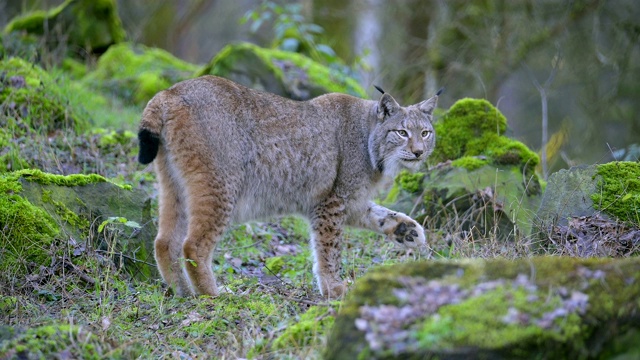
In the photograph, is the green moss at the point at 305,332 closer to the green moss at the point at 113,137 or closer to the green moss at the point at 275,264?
the green moss at the point at 275,264

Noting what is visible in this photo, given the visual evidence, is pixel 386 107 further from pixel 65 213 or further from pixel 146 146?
pixel 65 213

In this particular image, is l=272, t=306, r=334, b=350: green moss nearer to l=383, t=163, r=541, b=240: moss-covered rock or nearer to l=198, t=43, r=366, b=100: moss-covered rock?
l=383, t=163, r=541, b=240: moss-covered rock

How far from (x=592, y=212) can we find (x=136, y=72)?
28.7ft

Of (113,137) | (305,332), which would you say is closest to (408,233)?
(305,332)

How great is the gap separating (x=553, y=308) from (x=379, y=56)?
43.0 ft

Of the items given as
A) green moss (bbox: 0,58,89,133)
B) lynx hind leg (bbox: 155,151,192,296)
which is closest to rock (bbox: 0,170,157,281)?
lynx hind leg (bbox: 155,151,192,296)

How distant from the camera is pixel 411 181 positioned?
305 inches

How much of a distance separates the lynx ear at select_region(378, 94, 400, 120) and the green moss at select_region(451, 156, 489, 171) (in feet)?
4.26

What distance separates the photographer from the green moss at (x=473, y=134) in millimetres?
7699

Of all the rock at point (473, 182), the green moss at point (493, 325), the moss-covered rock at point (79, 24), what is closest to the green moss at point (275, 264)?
the rock at point (473, 182)

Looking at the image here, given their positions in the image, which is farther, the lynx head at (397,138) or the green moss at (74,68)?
the green moss at (74,68)

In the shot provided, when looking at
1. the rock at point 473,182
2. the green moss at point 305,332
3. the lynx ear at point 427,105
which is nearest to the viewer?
the green moss at point 305,332

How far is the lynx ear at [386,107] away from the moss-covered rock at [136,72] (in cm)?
589

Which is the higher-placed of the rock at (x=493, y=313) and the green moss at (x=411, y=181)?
the rock at (x=493, y=313)
